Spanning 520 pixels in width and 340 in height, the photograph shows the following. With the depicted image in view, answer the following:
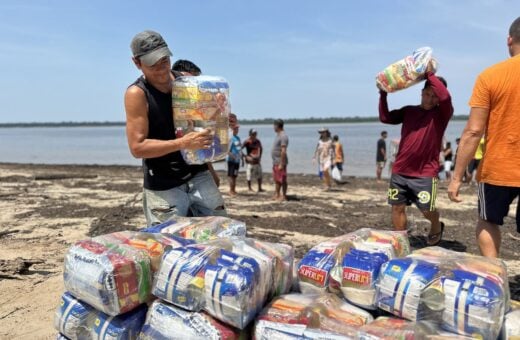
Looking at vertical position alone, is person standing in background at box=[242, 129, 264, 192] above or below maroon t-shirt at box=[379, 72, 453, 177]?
below

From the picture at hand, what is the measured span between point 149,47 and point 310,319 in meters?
1.94

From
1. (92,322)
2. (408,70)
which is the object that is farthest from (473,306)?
(408,70)

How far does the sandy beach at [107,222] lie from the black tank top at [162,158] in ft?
4.76

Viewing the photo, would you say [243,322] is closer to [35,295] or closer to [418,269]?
[418,269]

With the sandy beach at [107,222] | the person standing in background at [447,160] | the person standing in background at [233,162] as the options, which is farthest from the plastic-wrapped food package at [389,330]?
the person standing in background at [447,160]

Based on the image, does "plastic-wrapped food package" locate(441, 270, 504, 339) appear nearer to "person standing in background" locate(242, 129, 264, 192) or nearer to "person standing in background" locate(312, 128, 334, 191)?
"person standing in background" locate(242, 129, 264, 192)

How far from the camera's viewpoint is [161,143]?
9.40ft

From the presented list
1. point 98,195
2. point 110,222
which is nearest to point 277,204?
point 110,222

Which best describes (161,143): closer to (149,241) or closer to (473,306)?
(149,241)

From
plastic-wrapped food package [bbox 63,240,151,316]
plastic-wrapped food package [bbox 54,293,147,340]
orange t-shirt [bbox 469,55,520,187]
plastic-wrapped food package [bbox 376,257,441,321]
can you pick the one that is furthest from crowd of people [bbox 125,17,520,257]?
plastic-wrapped food package [bbox 376,257,441,321]

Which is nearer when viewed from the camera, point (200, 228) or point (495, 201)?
point (200, 228)

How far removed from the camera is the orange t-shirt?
3115 millimetres

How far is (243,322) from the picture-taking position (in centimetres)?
206

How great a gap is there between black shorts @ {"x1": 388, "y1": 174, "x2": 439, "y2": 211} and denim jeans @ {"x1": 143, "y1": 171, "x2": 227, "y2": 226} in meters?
2.42
